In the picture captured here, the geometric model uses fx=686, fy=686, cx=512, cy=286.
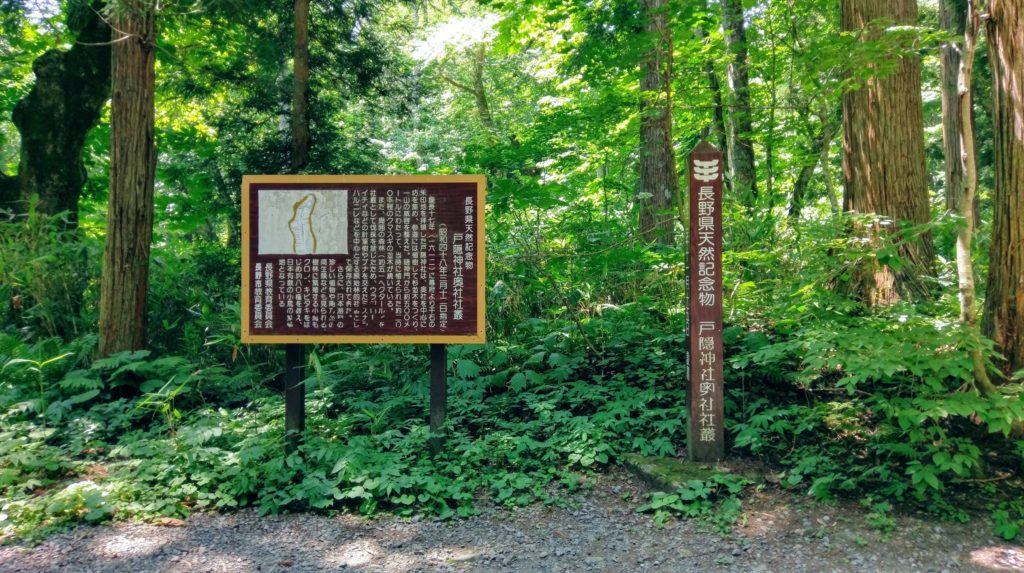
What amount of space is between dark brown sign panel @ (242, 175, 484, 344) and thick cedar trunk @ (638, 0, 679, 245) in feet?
8.86

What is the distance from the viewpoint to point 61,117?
10180mm

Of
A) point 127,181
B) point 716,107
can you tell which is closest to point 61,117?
point 127,181

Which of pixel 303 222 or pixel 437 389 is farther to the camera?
pixel 437 389

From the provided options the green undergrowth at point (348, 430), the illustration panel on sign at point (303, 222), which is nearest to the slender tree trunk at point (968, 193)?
the green undergrowth at point (348, 430)

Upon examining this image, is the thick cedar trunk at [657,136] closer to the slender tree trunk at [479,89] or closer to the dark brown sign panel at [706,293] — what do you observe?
the dark brown sign panel at [706,293]

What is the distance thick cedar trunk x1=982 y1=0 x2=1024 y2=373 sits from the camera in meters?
4.86

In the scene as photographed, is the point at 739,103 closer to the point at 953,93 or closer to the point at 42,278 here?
the point at 953,93

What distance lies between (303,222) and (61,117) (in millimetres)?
7050

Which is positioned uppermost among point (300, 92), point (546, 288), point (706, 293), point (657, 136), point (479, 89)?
point (479, 89)

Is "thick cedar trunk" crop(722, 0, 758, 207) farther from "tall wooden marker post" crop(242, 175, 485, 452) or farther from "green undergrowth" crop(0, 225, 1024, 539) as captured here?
"tall wooden marker post" crop(242, 175, 485, 452)

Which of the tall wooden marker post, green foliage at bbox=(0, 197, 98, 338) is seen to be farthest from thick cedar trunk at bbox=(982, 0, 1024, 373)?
green foliage at bbox=(0, 197, 98, 338)

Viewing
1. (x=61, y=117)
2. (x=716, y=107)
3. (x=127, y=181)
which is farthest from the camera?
(x=716, y=107)

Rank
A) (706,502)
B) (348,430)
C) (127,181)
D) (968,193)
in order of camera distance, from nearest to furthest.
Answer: (968,193) < (706,502) < (348,430) < (127,181)

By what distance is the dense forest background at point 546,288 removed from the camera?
4879 millimetres
